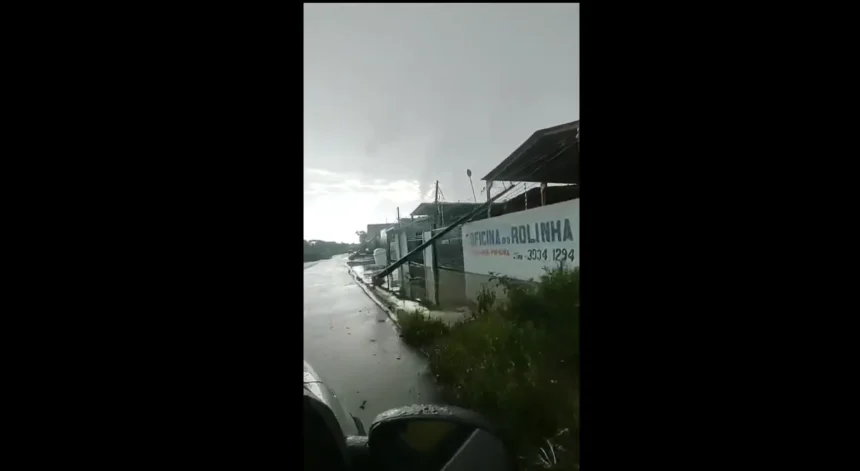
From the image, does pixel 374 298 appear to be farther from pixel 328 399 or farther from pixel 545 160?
pixel 545 160

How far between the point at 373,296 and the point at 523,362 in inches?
44.7

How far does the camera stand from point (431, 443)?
3.34 feet

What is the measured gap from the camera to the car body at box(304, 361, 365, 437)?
108cm

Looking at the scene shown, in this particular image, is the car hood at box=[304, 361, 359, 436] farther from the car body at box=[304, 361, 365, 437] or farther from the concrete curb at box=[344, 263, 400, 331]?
the concrete curb at box=[344, 263, 400, 331]

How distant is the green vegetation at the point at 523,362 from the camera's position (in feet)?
3.91

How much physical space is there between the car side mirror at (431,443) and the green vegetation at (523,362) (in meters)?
0.16

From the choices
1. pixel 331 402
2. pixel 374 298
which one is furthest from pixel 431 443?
pixel 374 298
